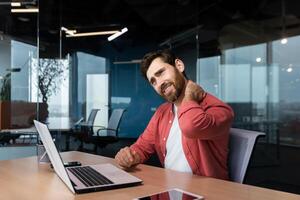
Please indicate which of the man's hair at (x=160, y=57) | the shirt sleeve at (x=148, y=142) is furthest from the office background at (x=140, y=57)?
the man's hair at (x=160, y=57)

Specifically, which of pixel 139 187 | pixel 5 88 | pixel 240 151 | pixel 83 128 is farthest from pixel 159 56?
pixel 83 128

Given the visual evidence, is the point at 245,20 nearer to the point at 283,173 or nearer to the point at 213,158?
the point at 283,173

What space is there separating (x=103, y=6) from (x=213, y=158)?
3.99 m

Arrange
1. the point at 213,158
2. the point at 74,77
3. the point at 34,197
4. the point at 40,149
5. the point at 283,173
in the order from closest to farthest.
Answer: the point at 34,197 < the point at 213,158 < the point at 40,149 < the point at 283,173 < the point at 74,77

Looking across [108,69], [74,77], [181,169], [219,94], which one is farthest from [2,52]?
[181,169]

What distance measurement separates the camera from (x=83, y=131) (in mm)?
5012

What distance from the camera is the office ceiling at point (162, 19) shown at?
464 cm

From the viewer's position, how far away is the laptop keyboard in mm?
1197

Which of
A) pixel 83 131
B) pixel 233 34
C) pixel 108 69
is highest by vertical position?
pixel 233 34

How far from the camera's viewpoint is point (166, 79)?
4.99ft

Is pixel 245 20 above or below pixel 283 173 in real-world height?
above

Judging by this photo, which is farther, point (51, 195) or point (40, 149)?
point (40, 149)

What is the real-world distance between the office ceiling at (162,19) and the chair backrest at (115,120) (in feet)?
3.02

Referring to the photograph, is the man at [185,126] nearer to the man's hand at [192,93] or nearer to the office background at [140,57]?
the man's hand at [192,93]
